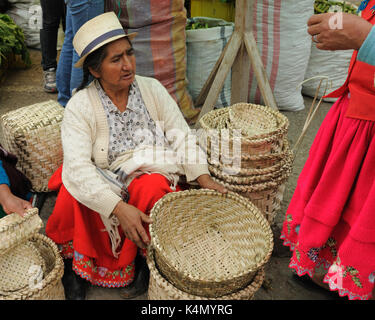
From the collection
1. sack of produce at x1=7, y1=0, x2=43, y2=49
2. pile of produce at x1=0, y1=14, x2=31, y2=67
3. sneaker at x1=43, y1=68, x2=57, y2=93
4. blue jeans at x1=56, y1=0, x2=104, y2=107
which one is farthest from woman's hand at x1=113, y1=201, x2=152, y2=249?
sack of produce at x1=7, y1=0, x2=43, y2=49

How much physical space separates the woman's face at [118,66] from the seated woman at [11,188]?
626 mm

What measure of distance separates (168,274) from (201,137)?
0.78 m

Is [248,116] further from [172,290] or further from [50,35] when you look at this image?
[50,35]

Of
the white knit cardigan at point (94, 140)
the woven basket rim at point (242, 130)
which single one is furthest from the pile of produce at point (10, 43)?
the woven basket rim at point (242, 130)

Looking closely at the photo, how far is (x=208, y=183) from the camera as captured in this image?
1905 mm

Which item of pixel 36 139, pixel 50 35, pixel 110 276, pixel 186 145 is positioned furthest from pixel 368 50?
pixel 50 35

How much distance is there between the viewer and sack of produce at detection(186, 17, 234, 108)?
10.5ft

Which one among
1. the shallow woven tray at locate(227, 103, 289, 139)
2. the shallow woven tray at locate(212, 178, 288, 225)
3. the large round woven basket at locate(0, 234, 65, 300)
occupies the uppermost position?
the shallow woven tray at locate(227, 103, 289, 139)

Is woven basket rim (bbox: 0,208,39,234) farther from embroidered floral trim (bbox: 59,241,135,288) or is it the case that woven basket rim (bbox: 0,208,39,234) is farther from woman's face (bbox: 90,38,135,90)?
woman's face (bbox: 90,38,135,90)

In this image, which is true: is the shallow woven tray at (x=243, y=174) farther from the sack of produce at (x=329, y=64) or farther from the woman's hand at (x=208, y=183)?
the sack of produce at (x=329, y=64)

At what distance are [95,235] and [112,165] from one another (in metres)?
0.34

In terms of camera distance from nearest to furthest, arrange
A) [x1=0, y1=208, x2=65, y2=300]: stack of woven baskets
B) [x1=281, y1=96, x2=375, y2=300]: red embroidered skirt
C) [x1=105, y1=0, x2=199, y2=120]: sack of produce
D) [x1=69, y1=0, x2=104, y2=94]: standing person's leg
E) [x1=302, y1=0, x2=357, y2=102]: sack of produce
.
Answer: [x1=281, y1=96, x2=375, y2=300]: red embroidered skirt, [x1=0, y1=208, x2=65, y2=300]: stack of woven baskets, [x1=69, y1=0, x2=104, y2=94]: standing person's leg, [x1=105, y1=0, x2=199, y2=120]: sack of produce, [x1=302, y1=0, x2=357, y2=102]: sack of produce

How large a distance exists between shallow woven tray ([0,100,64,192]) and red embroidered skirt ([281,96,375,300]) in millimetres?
1432

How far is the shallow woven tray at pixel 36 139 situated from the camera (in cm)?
223
